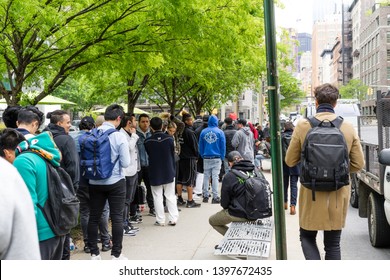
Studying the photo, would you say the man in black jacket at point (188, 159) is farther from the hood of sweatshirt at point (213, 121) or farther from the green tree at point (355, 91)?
the green tree at point (355, 91)

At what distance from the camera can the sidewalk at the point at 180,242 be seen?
23.1 ft

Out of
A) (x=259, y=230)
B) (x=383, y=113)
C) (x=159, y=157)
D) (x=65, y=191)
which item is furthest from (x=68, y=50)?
(x=65, y=191)

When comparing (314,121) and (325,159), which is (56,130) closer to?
(314,121)

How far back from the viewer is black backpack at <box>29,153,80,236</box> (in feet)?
12.8

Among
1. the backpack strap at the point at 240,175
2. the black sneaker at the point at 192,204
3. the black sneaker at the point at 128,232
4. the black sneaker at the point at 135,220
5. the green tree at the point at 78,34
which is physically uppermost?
the green tree at the point at 78,34

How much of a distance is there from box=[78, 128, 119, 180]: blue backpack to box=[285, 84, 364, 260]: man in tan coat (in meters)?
2.31

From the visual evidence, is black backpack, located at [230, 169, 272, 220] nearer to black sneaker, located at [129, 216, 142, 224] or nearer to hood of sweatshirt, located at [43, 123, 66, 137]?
hood of sweatshirt, located at [43, 123, 66, 137]

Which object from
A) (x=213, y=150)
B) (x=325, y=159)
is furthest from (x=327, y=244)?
(x=213, y=150)

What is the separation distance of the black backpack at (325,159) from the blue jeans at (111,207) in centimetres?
255

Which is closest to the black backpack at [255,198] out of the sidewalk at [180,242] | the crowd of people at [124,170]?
the crowd of people at [124,170]

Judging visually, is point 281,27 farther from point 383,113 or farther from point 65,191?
point 65,191

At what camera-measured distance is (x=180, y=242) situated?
7.87m

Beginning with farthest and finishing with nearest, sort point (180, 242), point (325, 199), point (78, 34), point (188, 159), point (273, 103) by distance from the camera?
1. point (188, 159)
2. point (78, 34)
3. point (180, 242)
4. point (325, 199)
5. point (273, 103)

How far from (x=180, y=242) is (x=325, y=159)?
3896mm
